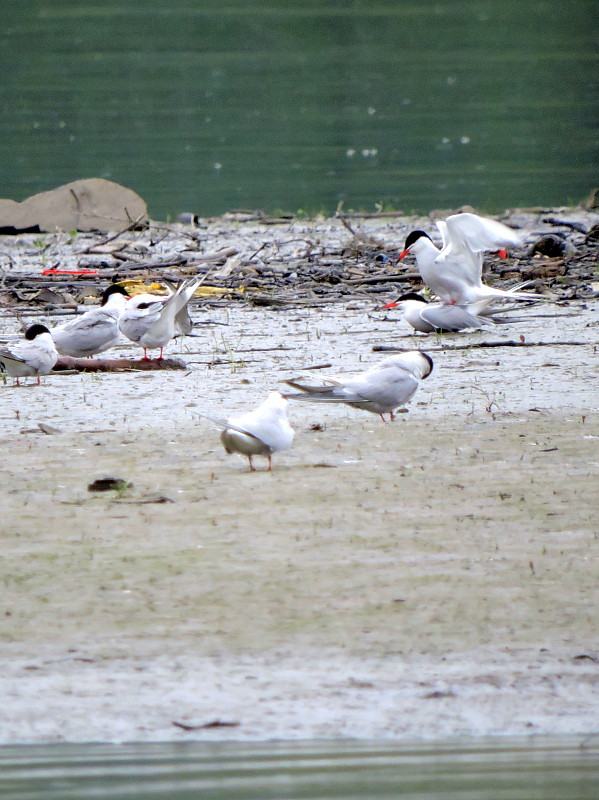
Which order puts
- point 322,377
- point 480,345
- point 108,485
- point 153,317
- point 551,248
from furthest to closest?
point 551,248, point 480,345, point 153,317, point 322,377, point 108,485

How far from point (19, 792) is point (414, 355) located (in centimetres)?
372

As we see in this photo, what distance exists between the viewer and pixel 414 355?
6.23 meters

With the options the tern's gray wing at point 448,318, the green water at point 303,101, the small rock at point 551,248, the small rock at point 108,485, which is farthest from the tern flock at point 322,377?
the green water at point 303,101

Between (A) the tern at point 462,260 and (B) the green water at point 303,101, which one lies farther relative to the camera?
(B) the green water at point 303,101

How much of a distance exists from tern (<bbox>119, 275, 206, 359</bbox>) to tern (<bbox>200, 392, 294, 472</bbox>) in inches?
81.3

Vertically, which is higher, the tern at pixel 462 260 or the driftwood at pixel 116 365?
the tern at pixel 462 260

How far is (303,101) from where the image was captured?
101 feet

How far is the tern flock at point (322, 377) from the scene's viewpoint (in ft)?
17.2

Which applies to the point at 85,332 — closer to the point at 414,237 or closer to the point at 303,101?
the point at 414,237

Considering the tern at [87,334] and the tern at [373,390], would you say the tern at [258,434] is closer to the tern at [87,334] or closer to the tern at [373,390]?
the tern at [373,390]

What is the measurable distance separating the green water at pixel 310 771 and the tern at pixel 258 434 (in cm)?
209

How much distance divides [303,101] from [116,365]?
24.2 meters

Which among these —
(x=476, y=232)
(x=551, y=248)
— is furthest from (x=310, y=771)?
(x=551, y=248)

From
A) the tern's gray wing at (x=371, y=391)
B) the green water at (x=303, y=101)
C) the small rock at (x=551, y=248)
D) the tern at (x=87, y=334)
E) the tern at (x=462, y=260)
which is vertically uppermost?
the green water at (x=303, y=101)
